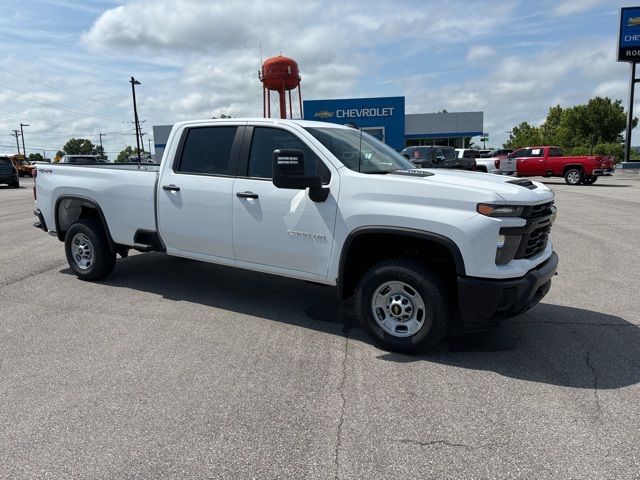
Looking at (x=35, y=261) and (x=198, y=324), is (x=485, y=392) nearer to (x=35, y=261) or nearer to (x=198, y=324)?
(x=198, y=324)

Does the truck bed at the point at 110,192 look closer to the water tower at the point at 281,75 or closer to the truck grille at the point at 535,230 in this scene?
the truck grille at the point at 535,230

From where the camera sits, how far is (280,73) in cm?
2845

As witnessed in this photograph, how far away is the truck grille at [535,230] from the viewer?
3.97 m

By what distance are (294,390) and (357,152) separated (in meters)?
2.32

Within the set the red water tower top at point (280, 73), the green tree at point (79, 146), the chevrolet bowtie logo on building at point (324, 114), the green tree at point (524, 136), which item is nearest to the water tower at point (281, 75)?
the red water tower top at point (280, 73)

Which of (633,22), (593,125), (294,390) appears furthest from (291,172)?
(593,125)

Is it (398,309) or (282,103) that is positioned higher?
(282,103)

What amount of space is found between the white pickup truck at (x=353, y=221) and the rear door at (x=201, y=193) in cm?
1

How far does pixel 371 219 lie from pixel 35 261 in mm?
6044

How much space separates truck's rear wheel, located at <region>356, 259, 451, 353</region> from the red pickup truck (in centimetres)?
2304

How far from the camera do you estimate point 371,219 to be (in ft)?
13.9

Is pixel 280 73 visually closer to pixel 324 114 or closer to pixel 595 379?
pixel 324 114

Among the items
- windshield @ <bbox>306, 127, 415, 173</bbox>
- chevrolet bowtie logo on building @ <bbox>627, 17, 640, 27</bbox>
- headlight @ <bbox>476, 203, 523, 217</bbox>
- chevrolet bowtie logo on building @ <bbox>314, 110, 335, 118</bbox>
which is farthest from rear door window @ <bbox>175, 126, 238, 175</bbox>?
chevrolet bowtie logo on building @ <bbox>627, 17, 640, 27</bbox>

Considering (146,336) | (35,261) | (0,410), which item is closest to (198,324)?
(146,336)
